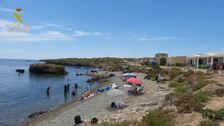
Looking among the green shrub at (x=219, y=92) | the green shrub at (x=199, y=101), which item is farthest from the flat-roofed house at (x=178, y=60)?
the green shrub at (x=199, y=101)

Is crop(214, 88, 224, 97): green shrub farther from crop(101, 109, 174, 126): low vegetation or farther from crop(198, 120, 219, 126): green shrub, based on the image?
crop(198, 120, 219, 126): green shrub

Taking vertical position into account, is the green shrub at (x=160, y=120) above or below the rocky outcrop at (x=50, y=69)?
above

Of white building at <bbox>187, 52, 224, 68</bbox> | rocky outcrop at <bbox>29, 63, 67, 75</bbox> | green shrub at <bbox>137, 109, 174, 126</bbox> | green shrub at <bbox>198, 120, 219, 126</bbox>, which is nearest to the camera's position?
green shrub at <bbox>198, 120, 219, 126</bbox>

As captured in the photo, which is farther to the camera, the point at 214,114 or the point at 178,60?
the point at 178,60

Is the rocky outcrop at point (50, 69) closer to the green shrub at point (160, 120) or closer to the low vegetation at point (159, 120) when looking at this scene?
the low vegetation at point (159, 120)

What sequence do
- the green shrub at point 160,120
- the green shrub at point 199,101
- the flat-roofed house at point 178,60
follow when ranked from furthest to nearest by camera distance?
the flat-roofed house at point 178,60 → the green shrub at point 199,101 → the green shrub at point 160,120

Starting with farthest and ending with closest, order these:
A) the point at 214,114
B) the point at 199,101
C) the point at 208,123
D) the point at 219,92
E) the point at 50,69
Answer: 1. the point at 50,69
2. the point at 219,92
3. the point at 199,101
4. the point at 214,114
5. the point at 208,123

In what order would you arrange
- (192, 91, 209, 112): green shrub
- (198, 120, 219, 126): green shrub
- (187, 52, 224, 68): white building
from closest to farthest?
(198, 120, 219, 126): green shrub, (192, 91, 209, 112): green shrub, (187, 52, 224, 68): white building

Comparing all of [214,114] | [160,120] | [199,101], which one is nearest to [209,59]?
[199,101]

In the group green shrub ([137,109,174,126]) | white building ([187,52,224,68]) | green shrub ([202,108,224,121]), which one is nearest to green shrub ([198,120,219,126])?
green shrub ([202,108,224,121])

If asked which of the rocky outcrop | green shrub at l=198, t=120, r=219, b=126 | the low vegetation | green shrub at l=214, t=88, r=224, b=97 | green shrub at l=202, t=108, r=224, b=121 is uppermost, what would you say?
green shrub at l=214, t=88, r=224, b=97

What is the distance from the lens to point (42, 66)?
81.5 m

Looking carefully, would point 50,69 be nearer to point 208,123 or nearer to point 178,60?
point 178,60

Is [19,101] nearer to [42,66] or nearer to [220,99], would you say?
[220,99]
